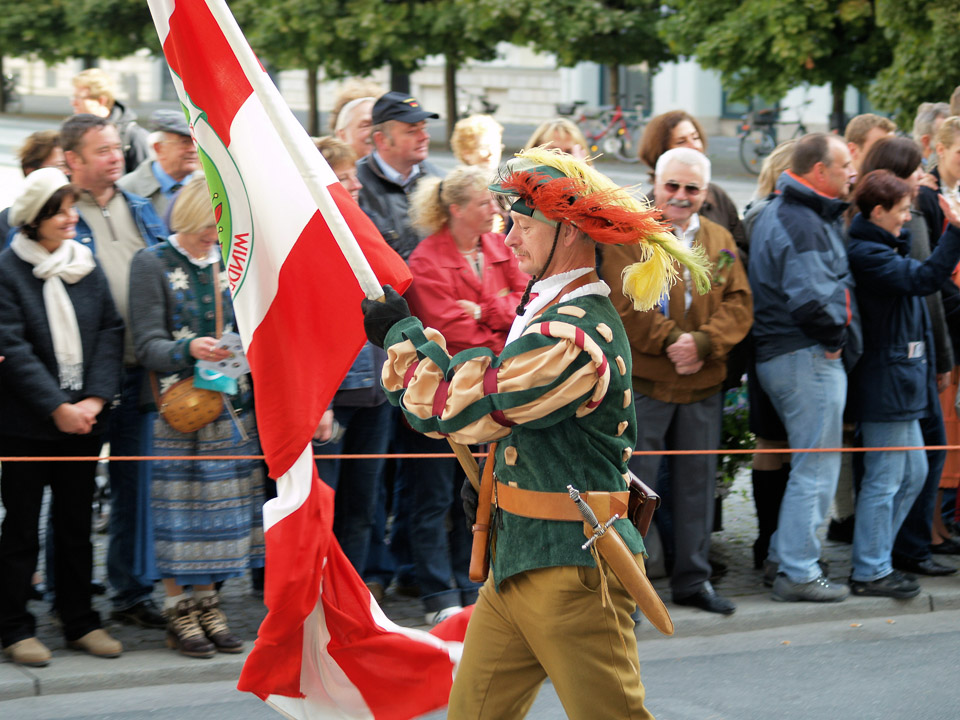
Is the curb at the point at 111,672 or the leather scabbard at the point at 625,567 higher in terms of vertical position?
the leather scabbard at the point at 625,567

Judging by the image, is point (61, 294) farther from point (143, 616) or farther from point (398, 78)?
point (398, 78)

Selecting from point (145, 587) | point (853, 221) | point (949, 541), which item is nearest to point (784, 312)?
point (853, 221)

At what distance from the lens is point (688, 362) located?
6.04 m

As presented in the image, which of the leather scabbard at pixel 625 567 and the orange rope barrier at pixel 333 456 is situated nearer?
the leather scabbard at pixel 625 567

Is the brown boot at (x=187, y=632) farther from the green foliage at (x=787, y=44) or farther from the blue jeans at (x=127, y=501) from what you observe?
the green foliage at (x=787, y=44)

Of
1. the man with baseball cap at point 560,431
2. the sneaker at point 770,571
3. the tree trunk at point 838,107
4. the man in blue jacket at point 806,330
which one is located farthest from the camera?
the tree trunk at point 838,107

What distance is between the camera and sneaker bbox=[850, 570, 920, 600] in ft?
21.4

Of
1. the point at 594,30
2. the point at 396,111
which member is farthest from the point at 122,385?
the point at 594,30

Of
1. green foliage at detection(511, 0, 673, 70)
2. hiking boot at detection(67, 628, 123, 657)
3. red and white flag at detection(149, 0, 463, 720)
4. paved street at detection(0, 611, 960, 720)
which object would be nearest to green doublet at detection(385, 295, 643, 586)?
red and white flag at detection(149, 0, 463, 720)

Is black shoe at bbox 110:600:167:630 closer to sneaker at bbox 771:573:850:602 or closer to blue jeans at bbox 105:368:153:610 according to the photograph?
blue jeans at bbox 105:368:153:610

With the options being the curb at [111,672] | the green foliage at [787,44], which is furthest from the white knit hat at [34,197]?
the green foliage at [787,44]

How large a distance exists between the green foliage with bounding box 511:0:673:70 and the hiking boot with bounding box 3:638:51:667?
22155mm

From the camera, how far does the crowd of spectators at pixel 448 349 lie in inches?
213

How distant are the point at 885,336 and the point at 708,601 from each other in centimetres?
155
